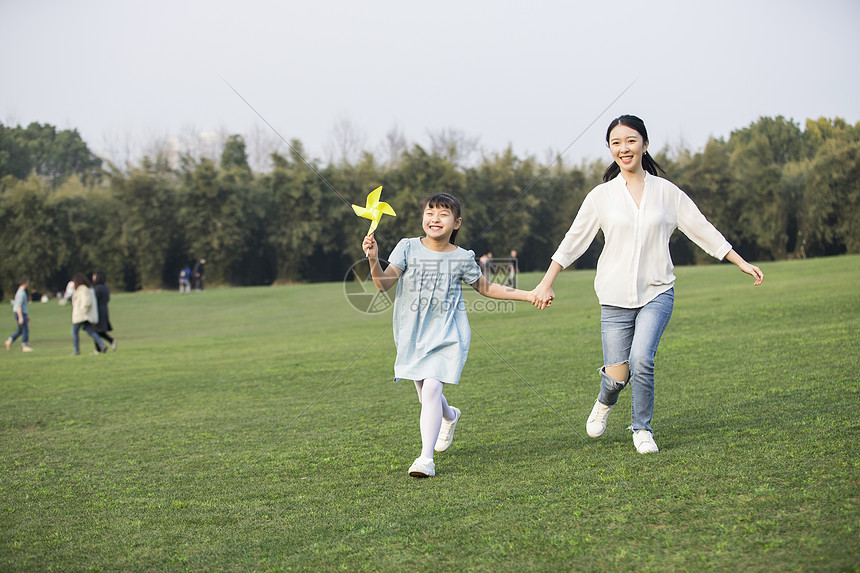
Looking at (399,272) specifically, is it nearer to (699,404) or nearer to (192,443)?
(192,443)

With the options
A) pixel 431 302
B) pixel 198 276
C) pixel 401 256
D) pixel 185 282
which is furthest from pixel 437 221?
pixel 198 276

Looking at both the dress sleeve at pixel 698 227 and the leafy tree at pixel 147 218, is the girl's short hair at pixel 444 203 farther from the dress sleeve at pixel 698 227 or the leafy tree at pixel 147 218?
the leafy tree at pixel 147 218

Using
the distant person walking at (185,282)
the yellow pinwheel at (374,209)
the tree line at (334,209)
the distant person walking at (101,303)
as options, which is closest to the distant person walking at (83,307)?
the distant person walking at (101,303)

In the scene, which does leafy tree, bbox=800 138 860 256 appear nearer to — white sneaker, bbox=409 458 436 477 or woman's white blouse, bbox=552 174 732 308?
woman's white blouse, bbox=552 174 732 308

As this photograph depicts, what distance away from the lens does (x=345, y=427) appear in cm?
597

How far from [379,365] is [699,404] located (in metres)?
5.30

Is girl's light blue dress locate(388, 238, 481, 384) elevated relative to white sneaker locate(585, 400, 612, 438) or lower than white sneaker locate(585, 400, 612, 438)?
elevated

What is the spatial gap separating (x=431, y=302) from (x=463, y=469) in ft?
3.35

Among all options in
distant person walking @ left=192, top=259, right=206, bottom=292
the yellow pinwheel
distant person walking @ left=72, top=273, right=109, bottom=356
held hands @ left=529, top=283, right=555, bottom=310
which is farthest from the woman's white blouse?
distant person walking @ left=192, top=259, right=206, bottom=292

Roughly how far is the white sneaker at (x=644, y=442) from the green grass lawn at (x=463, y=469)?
109mm

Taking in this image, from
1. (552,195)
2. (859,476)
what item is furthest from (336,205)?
(859,476)

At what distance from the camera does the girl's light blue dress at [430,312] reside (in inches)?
176

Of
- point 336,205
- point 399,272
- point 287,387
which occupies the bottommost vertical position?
point 287,387

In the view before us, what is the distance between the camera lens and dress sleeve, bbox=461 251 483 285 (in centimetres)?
461
